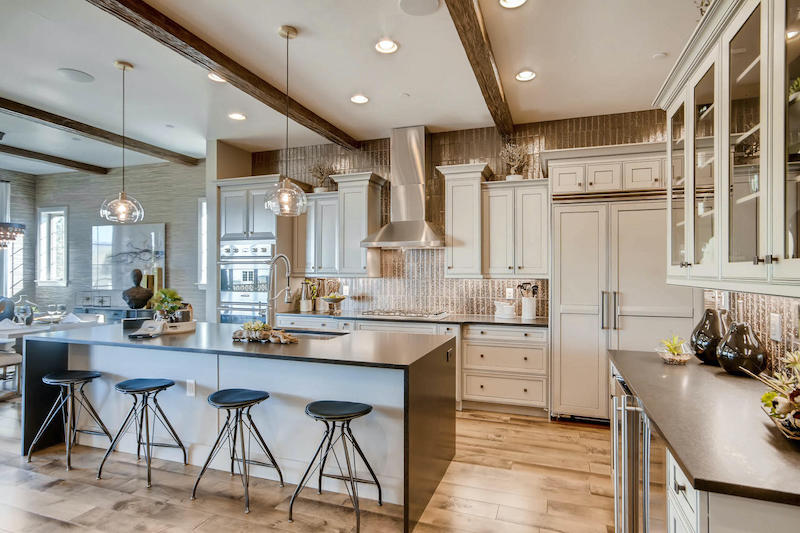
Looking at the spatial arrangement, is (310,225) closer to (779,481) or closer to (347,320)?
(347,320)

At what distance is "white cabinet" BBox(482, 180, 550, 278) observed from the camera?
4.44 meters

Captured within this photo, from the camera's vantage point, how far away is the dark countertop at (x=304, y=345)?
8.11 feet

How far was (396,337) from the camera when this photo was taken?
3.22 m

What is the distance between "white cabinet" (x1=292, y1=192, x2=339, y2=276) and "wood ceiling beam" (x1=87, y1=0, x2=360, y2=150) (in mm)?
1130

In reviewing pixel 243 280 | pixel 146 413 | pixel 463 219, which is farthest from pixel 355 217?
pixel 146 413

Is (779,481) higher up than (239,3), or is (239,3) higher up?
(239,3)

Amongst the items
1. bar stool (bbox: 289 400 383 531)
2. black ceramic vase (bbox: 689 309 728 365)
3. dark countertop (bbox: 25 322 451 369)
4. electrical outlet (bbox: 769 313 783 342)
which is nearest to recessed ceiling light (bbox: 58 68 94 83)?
dark countertop (bbox: 25 322 451 369)

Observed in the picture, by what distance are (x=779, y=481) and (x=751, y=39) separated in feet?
4.68

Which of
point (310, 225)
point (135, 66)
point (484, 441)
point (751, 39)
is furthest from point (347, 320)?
point (751, 39)

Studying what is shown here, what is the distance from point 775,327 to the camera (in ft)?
6.73

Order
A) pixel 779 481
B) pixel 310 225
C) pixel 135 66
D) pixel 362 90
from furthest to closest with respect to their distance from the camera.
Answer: pixel 310 225 < pixel 362 90 < pixel 135 66 < pixel 779 481

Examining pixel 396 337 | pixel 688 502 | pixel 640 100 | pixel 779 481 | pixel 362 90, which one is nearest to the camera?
pixel 779 481

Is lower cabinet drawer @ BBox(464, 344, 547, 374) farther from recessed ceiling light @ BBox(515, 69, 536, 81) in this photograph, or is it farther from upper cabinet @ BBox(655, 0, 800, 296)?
recessed ceiling light @ BBox(515, 69, 536, 81)

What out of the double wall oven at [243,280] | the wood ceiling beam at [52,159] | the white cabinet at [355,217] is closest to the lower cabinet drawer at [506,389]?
the white cabinet at [355,217]
